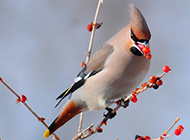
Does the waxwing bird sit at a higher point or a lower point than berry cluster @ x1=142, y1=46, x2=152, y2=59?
higher

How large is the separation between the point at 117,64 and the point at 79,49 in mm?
1903

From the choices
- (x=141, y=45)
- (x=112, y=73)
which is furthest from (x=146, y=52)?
(x=112, y=73)

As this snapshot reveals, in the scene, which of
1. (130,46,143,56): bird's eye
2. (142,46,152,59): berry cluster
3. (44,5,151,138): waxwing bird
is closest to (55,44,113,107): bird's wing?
(44,5,151,138): waxwing bird

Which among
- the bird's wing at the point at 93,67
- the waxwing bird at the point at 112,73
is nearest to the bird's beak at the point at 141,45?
the waxwing bird at the point at 112,73

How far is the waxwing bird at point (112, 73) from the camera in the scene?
8.26ft

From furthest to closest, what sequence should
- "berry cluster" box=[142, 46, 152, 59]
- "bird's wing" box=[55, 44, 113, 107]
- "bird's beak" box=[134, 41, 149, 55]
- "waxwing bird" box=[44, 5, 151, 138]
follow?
"bird's wing" box=[55, 44, 113, 107] → "waxwing bird" box=[44, 5, 151, 138] → "bird's beak" box=[134, 41, 149, 55] → "berry cluster" box=[142, 46, 152, 59]

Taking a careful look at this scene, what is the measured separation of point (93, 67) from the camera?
2779 millimetres

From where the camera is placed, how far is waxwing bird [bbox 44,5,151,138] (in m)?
2.52

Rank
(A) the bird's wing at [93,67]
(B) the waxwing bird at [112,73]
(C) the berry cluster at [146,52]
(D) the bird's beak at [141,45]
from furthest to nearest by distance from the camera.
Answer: (A) the bird's wing at [93,67] → (B) the waxwing bird at [112,73] → (D) the bird's beak at [141,45] → (C) the berry cluster at [146,52]

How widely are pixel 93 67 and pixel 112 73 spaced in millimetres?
223

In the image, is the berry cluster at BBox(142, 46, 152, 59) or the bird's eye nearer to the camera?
the berry cluster at BBox(142, 46, 152, 59)

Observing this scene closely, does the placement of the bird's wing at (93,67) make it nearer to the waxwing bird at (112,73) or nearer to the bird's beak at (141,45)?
the waxwing bird at (112,73)

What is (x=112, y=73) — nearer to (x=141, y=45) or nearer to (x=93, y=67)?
(x=93, y=67)

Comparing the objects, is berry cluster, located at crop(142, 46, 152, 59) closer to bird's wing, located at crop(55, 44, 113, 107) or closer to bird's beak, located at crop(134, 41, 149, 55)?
bird's beak, located at crop(134, 41, 149, 55)
